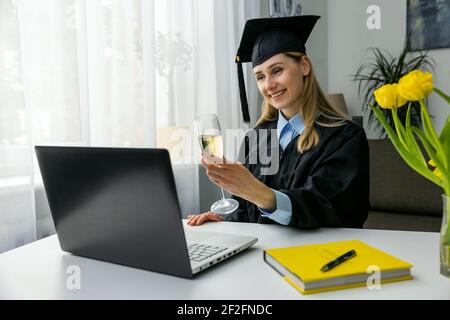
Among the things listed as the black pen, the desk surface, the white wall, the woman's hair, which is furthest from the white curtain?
the white wall

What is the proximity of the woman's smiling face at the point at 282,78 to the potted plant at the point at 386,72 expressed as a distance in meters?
2.44

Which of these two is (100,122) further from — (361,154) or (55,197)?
(361,154)

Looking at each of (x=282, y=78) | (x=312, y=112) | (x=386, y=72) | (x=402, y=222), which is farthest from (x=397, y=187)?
(x=386, y=72)

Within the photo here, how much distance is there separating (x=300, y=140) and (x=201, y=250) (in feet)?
2.43

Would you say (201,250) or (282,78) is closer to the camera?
(201,250)

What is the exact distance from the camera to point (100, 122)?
1.81 meters

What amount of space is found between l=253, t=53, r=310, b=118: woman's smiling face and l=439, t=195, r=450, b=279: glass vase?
0.89 m

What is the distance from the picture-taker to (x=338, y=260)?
0.82m

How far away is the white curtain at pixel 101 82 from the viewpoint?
56.6 inches

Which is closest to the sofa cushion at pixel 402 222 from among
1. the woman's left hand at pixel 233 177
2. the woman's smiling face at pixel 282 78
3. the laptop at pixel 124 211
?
the woman's smiling face at pixel 282 78

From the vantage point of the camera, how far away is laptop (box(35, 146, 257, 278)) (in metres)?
0.76

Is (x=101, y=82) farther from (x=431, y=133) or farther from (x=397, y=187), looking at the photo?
(x=397, y=187)
